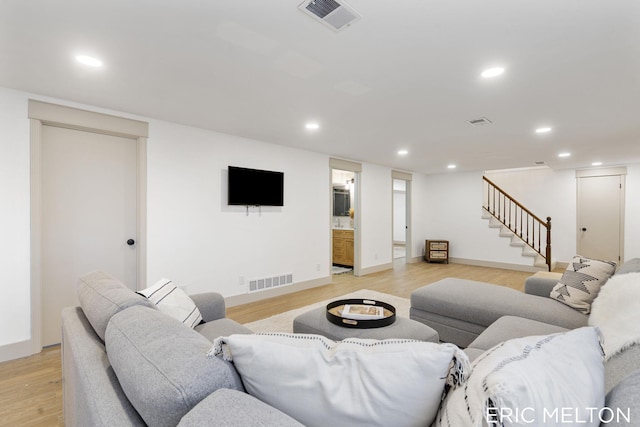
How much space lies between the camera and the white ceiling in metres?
1.63

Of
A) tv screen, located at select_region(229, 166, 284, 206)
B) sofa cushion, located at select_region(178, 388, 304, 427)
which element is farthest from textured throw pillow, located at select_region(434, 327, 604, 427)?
tv screen, located at select_region(229, 166, 284, 206)

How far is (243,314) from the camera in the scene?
381 centimetres

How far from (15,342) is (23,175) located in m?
1.46

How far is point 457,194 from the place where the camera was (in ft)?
25.6

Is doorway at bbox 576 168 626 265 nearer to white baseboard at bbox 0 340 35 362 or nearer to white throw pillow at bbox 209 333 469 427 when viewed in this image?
white throw pillow at bbox 209 333 469 427

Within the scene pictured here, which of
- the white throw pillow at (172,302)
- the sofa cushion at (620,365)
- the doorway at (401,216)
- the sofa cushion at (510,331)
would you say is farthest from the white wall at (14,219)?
the doorway at (401,216)

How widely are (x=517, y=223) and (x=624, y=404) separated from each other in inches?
322

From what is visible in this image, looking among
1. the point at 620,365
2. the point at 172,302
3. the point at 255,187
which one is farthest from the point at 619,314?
the point at 255,187

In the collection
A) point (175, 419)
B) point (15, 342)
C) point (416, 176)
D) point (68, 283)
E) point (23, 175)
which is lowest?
point (15, 342)

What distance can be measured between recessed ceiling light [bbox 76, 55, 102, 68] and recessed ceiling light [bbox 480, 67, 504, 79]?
275 centimetres

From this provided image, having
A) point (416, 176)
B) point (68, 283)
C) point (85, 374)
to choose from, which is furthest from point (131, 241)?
point (416, 176)

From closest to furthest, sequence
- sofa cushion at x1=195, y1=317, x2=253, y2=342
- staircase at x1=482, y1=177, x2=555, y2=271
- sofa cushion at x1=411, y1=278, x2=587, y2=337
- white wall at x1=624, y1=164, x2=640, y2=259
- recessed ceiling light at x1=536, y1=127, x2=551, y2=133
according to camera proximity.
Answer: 1. sofa cushion at x1=195, y1=317, x2=253, y2=342
2. sofa cushion at x1=411, y1=278, x2=587, y2=337
3. recessed ceiling light at x1=536, y1=127, x2=551, y2=133
4. white wall at x1=624, y1=164, x2=640, y2=259
5. staircase at x1=482, y1=177, x2=555, y2=271

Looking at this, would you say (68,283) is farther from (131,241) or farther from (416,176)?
(416,176)

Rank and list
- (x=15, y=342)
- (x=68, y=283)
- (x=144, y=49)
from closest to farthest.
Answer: (x=144, y=49) → (x=15, y=342) → (x=68, y=283)
